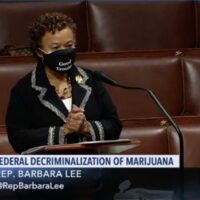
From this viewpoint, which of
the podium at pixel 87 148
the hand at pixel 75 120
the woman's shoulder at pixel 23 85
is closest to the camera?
the podium at pixel 87 148

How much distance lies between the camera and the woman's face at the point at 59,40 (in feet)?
3.18

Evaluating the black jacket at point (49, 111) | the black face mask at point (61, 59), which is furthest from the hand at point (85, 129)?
the black face mask at point (61, 59)

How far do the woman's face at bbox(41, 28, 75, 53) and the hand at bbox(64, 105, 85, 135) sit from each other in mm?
140

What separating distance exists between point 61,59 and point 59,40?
33 mm

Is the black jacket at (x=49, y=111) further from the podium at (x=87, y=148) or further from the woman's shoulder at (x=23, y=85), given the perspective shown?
the podium at (x=87, y=148)

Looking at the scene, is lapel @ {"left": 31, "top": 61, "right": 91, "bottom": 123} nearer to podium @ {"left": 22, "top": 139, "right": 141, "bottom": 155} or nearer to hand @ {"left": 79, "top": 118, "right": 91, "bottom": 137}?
hand @ {"left": 79, "top": 118, "right": 91, "bottom": 137}

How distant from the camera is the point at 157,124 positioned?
117cm

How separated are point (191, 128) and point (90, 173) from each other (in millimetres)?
523

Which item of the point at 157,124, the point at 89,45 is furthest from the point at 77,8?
the point at 157,124

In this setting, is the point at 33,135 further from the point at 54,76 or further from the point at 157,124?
the point at 157,124

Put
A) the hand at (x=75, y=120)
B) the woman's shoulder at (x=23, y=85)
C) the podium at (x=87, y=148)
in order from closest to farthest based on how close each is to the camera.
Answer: the podium at (x=87, y=148)
the hand at (x=75, y=120)
the woman's shoulder at (x=23, y=85)

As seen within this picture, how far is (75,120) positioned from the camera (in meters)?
0.87

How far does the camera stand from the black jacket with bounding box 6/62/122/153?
3.08 ft

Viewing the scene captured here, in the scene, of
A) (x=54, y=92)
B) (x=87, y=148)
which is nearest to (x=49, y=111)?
(x=54, y=92)
